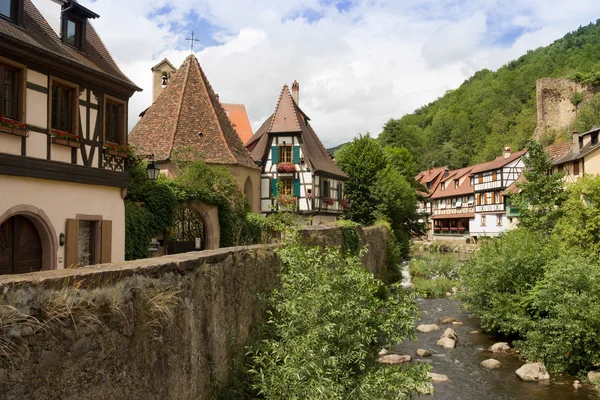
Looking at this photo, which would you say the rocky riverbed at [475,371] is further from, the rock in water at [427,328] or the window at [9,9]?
the window at [9,9]

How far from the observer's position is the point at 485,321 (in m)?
21.1

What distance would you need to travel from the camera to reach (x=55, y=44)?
12844 mm

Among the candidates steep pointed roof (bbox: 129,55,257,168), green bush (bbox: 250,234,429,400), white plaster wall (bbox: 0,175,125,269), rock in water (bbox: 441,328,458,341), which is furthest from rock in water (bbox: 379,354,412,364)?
steep pointed roof (bbox: 129,55,257,168)

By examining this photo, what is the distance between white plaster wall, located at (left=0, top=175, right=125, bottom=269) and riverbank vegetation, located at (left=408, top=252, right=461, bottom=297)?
791 inches

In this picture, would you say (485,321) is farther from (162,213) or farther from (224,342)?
(224,342)

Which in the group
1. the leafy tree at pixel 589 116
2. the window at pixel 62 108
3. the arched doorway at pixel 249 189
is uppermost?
the leafy tree at pixel 589 116

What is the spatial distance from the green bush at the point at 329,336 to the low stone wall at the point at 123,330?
0.71 meters

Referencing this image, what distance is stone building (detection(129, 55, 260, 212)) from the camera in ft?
78.4

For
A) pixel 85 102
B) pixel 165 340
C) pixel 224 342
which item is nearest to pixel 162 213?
pixel 85 102

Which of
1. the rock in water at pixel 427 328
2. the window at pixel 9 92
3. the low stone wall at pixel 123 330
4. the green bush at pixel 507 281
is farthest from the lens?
the rock in water at pixel 427 328

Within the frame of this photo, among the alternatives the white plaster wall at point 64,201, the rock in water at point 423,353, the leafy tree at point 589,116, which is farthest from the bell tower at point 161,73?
the leafy tree at point 589,116

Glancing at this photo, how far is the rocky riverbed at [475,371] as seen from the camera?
564 inches

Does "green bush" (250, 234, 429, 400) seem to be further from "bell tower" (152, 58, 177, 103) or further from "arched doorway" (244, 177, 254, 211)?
"bell tower" (152, 58, 177, 103)

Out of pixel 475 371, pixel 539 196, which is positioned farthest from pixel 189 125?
pixel 539 196
